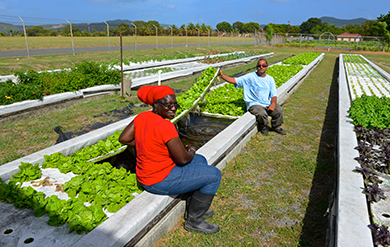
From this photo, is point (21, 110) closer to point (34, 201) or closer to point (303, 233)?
point (34, 201)

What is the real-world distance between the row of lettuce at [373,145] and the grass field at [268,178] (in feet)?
1.88

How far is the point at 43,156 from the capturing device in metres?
3.81

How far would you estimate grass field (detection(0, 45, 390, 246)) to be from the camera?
306 centimetres

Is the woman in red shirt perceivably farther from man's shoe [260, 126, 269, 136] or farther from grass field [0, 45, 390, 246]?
man's shoe [260, 126, 269, 136]

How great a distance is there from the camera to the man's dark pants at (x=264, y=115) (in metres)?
5.85

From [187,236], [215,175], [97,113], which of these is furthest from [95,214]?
[97,113]

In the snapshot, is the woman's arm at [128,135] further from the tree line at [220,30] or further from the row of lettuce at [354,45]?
the row of lettuce at [354,45]

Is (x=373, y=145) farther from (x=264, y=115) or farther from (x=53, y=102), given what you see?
(x=53, y=102)

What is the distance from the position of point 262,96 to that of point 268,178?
7.69 ft

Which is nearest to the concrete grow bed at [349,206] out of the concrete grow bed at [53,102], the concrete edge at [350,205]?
the concrete edge at [350,205]

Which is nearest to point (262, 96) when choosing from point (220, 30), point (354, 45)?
point (354, 45)

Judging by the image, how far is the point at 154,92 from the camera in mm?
2801

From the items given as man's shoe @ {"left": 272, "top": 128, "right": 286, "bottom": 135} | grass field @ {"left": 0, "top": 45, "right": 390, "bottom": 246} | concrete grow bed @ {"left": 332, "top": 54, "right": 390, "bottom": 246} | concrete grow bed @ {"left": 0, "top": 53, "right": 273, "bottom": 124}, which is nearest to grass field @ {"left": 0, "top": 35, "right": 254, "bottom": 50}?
concrete grow bed @ {"left": 0, "top": 53, "right": 273, "bottom": 124}

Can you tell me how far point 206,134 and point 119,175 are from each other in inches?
111
